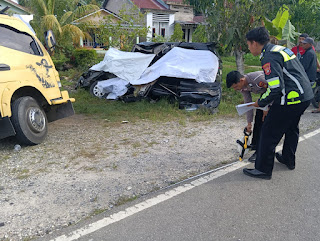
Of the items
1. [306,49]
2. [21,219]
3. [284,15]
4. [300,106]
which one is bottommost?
[21,219]

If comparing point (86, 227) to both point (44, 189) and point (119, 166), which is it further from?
point (119, 166)

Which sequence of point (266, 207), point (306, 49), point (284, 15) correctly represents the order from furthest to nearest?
point (284, 15)
point (306, 49)
point (266, 207)

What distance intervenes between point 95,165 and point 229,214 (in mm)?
2134

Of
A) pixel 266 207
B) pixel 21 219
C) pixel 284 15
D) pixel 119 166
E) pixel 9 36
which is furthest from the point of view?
pixel 284 15

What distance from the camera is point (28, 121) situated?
5.06 meters

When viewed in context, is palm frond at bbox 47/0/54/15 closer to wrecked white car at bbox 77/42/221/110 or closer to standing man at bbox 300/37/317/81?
wrecked white car at bbox 77/42/221/110

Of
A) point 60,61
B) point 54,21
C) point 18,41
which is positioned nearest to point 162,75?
point 18,41

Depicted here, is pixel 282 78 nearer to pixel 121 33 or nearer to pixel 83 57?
pixel 121 33

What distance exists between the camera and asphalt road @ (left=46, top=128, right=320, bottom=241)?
9.30 ft

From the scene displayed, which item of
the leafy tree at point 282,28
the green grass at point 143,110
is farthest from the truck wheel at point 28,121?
the leafy tree at point 282,28

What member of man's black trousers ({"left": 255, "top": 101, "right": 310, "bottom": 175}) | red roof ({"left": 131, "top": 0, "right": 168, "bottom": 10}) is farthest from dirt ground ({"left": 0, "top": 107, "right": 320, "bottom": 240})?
red roof ({"left": 131, "top": 0, "right": 168, "bottom": 10})

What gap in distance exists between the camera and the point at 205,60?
8492 millimetres

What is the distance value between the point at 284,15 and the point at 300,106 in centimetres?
719

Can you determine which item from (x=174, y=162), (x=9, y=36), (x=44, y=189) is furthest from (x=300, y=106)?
(x=9, y=36)
